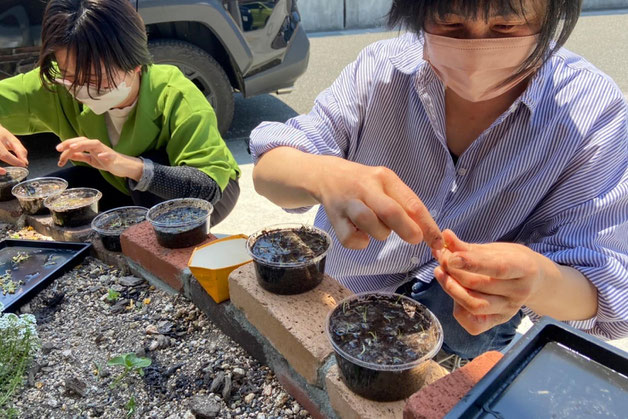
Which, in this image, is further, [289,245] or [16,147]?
[16,147]

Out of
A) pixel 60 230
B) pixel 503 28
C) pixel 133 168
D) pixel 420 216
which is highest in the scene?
pixel 503 28

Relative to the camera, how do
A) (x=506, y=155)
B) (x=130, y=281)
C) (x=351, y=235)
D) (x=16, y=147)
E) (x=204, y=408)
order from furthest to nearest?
1. (x=16, y=147)
2. (x=130, y=281)
3. (x=506, y=155)
4. (x=204, y=408)
5. (x=351, y=235)

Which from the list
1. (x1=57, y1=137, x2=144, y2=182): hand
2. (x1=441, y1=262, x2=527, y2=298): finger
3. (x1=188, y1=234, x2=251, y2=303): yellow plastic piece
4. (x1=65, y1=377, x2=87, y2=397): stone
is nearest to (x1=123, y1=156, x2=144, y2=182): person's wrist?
(x1=57, y1=137, x2=144, y2=182): hand

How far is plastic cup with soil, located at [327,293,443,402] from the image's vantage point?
1.04m

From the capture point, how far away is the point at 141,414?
4.26ft

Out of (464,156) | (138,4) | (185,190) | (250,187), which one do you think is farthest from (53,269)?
(138,4)

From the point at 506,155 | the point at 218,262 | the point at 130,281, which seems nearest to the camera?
the point at 506,155

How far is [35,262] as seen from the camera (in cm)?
189

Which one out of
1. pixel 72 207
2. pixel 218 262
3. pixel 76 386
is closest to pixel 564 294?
pixel 218 262

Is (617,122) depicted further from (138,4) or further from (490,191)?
(138,4)

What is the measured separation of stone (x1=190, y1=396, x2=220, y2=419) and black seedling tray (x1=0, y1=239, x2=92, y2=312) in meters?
0.76

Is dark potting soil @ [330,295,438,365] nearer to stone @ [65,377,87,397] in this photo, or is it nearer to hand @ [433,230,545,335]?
hand @ [433,230,545,335]

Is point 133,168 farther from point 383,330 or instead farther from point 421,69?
point 383,330

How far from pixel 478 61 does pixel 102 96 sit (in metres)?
1.47
